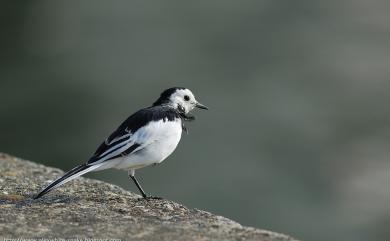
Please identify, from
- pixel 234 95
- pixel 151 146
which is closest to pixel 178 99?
pixel 151 146

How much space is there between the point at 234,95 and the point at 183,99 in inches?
384

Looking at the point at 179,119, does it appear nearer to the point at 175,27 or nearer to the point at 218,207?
the point at 218,207

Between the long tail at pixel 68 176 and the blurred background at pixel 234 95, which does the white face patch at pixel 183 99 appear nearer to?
the long tail at pixel 68 176

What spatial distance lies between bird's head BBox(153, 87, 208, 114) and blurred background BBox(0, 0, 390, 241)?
5558 mm

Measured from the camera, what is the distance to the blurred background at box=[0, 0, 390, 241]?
54.9ft

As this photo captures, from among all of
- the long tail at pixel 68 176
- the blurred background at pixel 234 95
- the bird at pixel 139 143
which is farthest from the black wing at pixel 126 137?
the blurred background at pixel 234 95

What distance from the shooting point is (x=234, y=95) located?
790 inches

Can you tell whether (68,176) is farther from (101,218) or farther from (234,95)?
(234,95)

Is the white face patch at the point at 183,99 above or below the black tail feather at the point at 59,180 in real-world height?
above

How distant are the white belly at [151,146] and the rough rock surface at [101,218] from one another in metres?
0.41

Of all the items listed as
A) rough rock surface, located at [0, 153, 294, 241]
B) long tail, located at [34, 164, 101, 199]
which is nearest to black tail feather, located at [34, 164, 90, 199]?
long tail, located at [34, 164, 101, 199]

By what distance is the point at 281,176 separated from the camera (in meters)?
17.1

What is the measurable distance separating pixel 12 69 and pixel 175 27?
492 cm

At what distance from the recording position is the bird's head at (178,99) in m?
10.2
